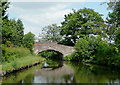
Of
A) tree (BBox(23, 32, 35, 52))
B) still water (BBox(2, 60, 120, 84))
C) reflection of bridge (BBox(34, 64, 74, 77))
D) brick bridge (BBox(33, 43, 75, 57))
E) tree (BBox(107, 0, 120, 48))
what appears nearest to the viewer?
still water (BBox(2, 60, 120, 84))

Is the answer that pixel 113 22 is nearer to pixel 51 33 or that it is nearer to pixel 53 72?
pixel 53 72

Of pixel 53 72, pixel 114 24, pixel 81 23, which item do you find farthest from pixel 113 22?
pixel 81 23

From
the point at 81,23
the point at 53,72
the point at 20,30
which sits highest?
the point at 81,23

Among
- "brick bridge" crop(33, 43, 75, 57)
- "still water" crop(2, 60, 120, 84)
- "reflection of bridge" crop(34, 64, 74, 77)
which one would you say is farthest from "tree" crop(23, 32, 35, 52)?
"still water" crop(2, 60, 120, 84)

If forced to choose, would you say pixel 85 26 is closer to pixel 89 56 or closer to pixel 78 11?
pixel 78 11

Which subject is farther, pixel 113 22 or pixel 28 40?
pixel 28 40

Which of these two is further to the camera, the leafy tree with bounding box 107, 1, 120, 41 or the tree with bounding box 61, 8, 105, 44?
the tree with bounding box 61, 8, 105, 44

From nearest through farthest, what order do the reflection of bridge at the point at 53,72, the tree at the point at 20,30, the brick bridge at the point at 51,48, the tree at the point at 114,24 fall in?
the reflection of bridge at the point at 53,72 → the tree at the point at 114,24 → the tree at the point at 20,30 → the brick bridge at the point at 51,48

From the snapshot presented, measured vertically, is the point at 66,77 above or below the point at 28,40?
below

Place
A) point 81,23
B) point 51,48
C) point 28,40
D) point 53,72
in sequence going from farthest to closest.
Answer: point 81,23
point 51,48
point 28,40
point 53,72

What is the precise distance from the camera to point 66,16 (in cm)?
3688

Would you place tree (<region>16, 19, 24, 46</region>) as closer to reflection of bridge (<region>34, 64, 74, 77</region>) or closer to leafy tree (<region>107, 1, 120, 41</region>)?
reflection of bridge (<region>34, 64, 74, 77</region>)

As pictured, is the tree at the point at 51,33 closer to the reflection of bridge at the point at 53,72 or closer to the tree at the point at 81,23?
the tree at the point at 81,23

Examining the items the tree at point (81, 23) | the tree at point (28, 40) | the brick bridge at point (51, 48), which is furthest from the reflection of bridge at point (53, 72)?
the tree at point (81, 23)
